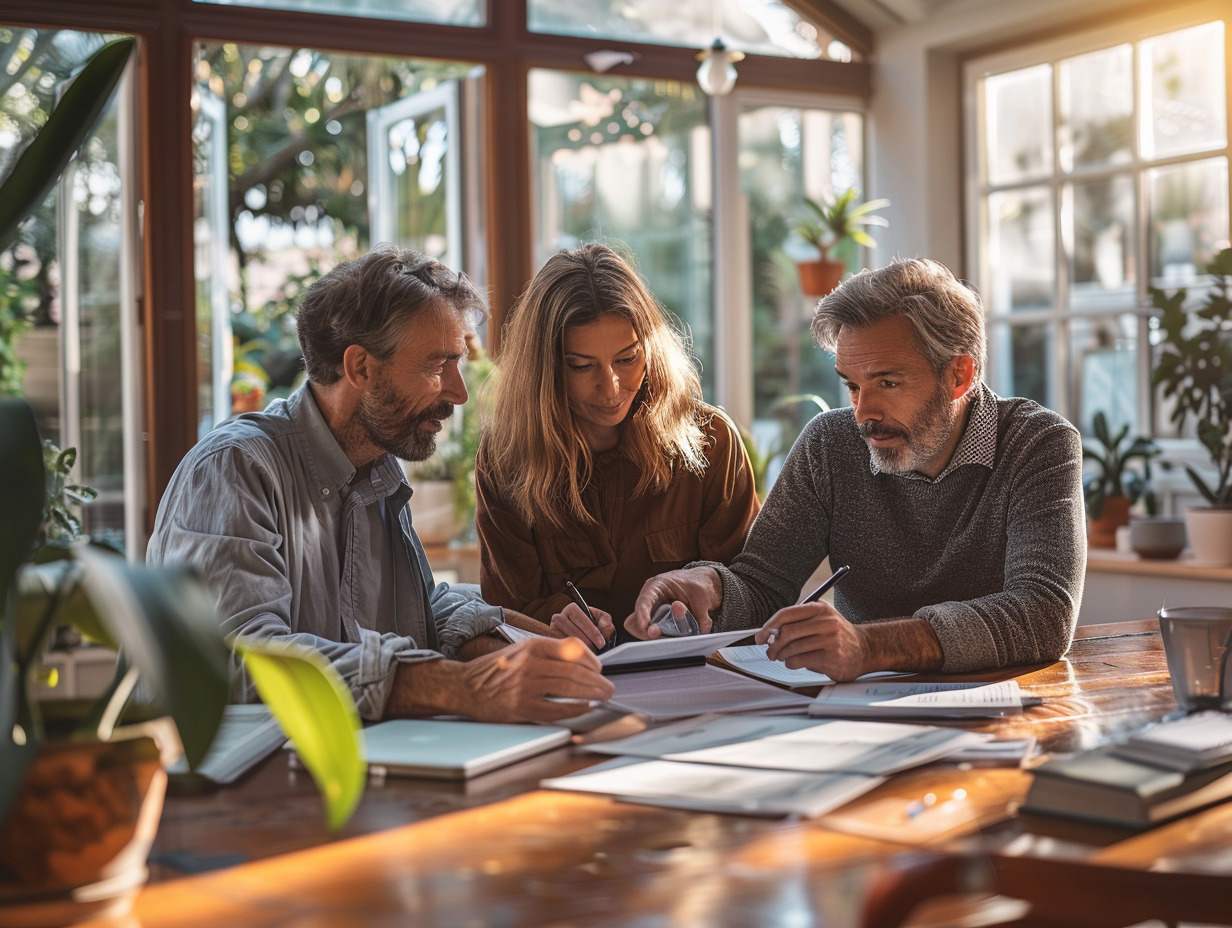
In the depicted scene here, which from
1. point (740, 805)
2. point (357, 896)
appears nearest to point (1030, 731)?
point (740, 805)

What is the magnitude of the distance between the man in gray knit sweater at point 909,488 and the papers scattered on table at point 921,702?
0.36 meters

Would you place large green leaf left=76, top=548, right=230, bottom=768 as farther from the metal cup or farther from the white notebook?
the metal cup

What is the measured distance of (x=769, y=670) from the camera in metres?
1.88

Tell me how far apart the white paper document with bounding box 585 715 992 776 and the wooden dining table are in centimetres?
3

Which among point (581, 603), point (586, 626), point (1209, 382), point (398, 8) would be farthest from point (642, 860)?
point (398, 8)

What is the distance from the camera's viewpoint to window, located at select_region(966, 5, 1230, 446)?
429cm

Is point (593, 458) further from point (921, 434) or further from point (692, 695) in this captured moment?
point (692, 695)

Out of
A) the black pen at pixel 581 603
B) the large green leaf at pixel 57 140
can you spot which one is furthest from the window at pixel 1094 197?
the large green leaf at pixel 57 140

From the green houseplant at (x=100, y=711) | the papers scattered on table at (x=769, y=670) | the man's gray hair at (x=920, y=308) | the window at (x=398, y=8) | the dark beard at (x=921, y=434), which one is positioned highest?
the window at (x=398, y=8)

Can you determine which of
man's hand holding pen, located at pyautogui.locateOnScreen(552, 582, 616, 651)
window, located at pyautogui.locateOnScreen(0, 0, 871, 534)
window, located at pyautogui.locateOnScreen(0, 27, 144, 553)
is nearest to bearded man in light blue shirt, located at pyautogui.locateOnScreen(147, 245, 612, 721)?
man's hand holding pen, located at pyautogui.locateOnScreen(552, 582, 616, 651)

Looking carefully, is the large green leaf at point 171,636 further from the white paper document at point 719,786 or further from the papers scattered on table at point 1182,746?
the papers scattered on table at point 1182,746

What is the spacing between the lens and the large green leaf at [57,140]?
3.63ft

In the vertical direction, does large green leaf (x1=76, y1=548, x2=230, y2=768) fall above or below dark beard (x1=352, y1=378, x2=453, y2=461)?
below

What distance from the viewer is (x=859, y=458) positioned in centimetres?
245
